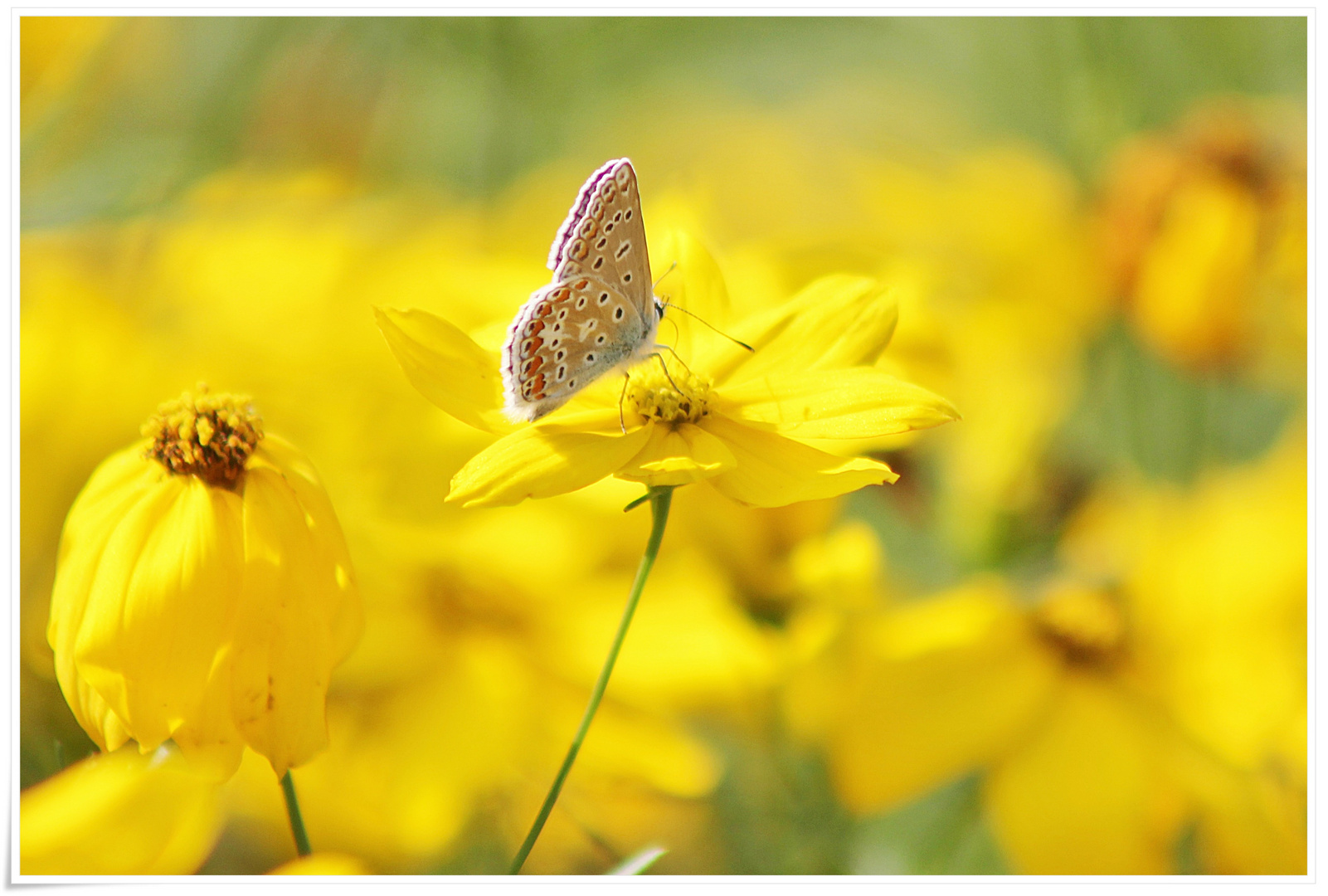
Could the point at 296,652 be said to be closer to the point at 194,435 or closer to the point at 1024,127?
the point at 194,435

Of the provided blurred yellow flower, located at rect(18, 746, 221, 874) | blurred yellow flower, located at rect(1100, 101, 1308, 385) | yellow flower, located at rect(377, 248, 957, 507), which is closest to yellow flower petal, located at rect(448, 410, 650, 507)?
yellow flower, located at rect(377, 248, 957, 507)

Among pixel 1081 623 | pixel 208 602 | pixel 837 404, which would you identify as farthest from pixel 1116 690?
pixel 208 602

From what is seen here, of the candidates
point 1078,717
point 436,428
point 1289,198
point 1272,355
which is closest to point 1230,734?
point 1078,717

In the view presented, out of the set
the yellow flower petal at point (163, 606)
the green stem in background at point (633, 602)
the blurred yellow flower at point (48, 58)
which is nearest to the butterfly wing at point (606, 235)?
the green stem in background at point (633, 602)

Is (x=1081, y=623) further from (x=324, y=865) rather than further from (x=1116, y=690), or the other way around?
(x=324, y=865)

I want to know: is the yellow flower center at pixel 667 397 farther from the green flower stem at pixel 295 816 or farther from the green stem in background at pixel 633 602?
the green flower stem at pixel 295 816
